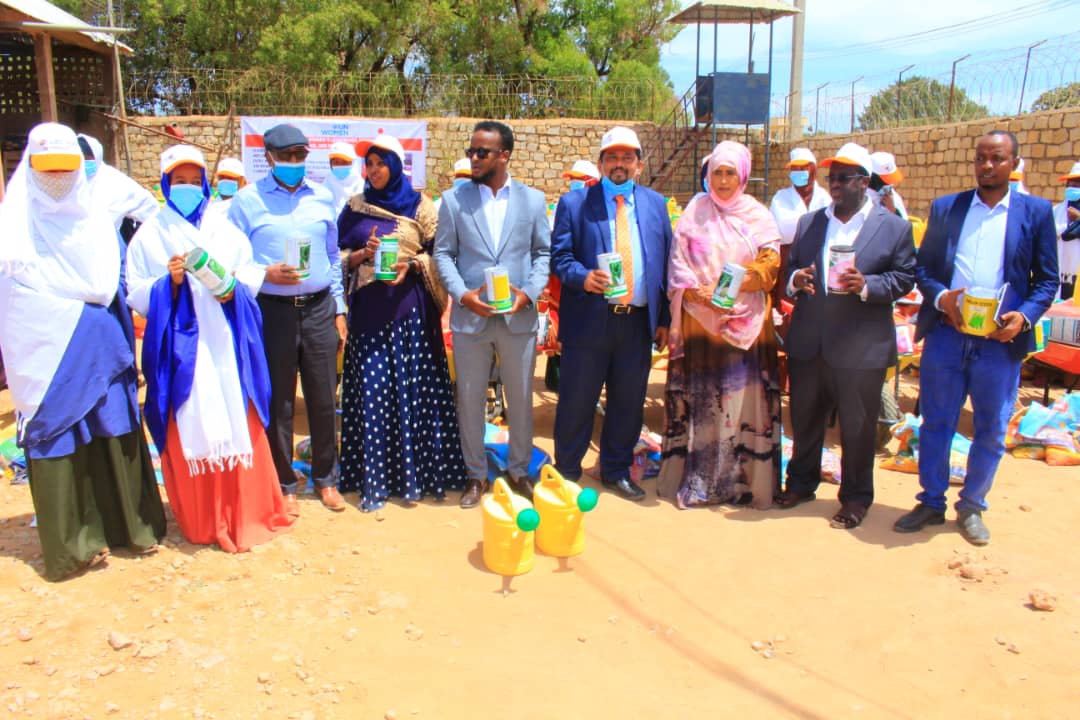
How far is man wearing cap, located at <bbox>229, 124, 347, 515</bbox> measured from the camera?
4.23 m

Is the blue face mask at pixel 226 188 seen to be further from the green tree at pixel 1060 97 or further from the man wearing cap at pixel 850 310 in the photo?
the green tree at pixel 1060 97

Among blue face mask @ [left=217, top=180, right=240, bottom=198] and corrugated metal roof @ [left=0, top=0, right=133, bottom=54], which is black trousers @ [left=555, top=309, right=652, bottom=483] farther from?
corrugated metal roof @ [left=0, top=0, right=133, bottom=54]

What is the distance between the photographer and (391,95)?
67.3ft

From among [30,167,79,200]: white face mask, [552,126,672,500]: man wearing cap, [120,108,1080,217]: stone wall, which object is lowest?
[552,126,672,500]: man wearing cap

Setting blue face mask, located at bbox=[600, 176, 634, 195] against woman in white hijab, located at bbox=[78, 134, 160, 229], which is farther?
blue face mask, located at bbox=[600, 176, 634, 195]

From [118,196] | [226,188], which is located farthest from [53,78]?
[118,196]

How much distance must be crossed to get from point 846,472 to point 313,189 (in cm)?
329

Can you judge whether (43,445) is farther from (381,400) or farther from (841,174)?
(841,174)

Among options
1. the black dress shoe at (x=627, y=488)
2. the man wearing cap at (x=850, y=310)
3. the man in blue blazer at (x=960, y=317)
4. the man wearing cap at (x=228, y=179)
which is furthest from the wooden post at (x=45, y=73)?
the man in blue blazer at (x=960, y=317)

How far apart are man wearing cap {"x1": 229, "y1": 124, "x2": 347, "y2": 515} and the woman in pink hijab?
189cm

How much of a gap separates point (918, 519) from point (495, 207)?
9.18 ft

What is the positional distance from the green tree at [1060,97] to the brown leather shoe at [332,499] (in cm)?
1264

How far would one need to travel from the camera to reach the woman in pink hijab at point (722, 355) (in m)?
4.34

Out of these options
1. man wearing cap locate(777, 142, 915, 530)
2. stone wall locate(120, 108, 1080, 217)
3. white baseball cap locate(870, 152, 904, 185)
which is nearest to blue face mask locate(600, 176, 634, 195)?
man wearing cap locate(777, 142, 915, 530)
